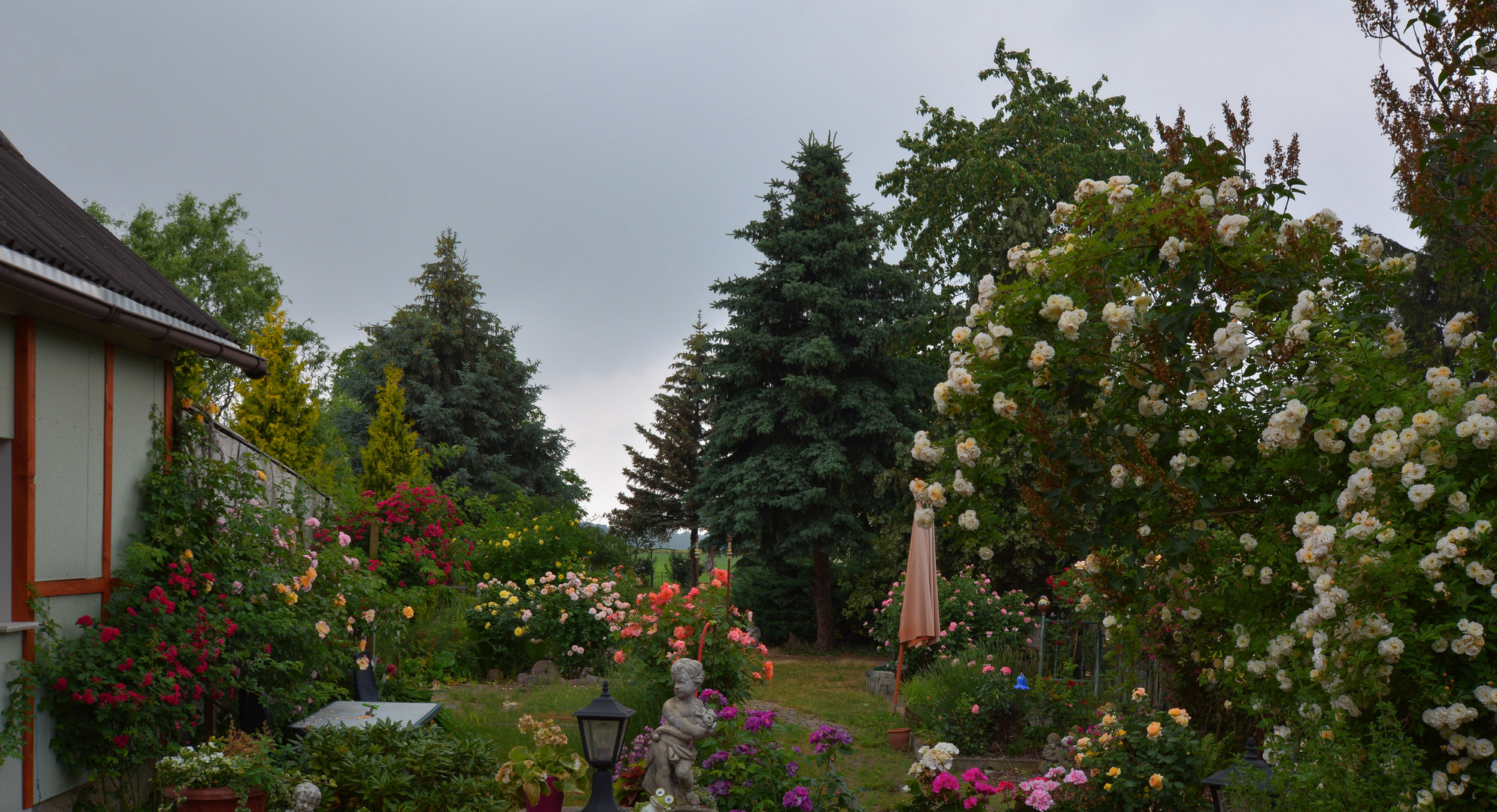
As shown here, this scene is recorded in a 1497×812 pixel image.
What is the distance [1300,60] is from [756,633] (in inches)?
259

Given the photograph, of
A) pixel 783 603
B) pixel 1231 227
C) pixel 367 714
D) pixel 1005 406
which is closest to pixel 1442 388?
pixel 1231 227

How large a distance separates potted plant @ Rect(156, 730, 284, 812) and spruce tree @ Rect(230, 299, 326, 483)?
1120 centimetres

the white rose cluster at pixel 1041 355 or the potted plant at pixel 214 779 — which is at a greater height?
the white rose cluster at pixel 1041 355

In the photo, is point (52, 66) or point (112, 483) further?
point (52, 66)

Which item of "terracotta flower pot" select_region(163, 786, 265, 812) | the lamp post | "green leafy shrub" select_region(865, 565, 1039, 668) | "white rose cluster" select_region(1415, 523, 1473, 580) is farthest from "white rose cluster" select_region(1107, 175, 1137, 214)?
"green leafy shrub" select_region(865, 565, 1039, 668)

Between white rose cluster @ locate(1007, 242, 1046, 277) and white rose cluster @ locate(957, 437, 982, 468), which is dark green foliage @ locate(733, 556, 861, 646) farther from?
white rose cluster @ locate(957, 437, 982, 468)

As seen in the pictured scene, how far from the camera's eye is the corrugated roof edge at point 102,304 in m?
3.78

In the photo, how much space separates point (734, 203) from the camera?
19766 mm

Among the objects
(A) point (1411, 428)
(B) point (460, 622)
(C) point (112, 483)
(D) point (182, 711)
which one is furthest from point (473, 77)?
(A) point (1411, 428)

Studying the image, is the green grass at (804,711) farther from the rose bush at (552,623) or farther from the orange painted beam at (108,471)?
the orange painted beam at (108,471)

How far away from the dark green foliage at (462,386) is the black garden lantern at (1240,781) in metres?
22.0

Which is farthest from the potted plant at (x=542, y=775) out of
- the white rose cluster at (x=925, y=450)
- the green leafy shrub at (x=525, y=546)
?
the green leafy shrub at (x=525, y=546)

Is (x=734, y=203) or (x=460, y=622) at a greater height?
(x=734, y=203)

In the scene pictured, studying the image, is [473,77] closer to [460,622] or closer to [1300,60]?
[460,622]
